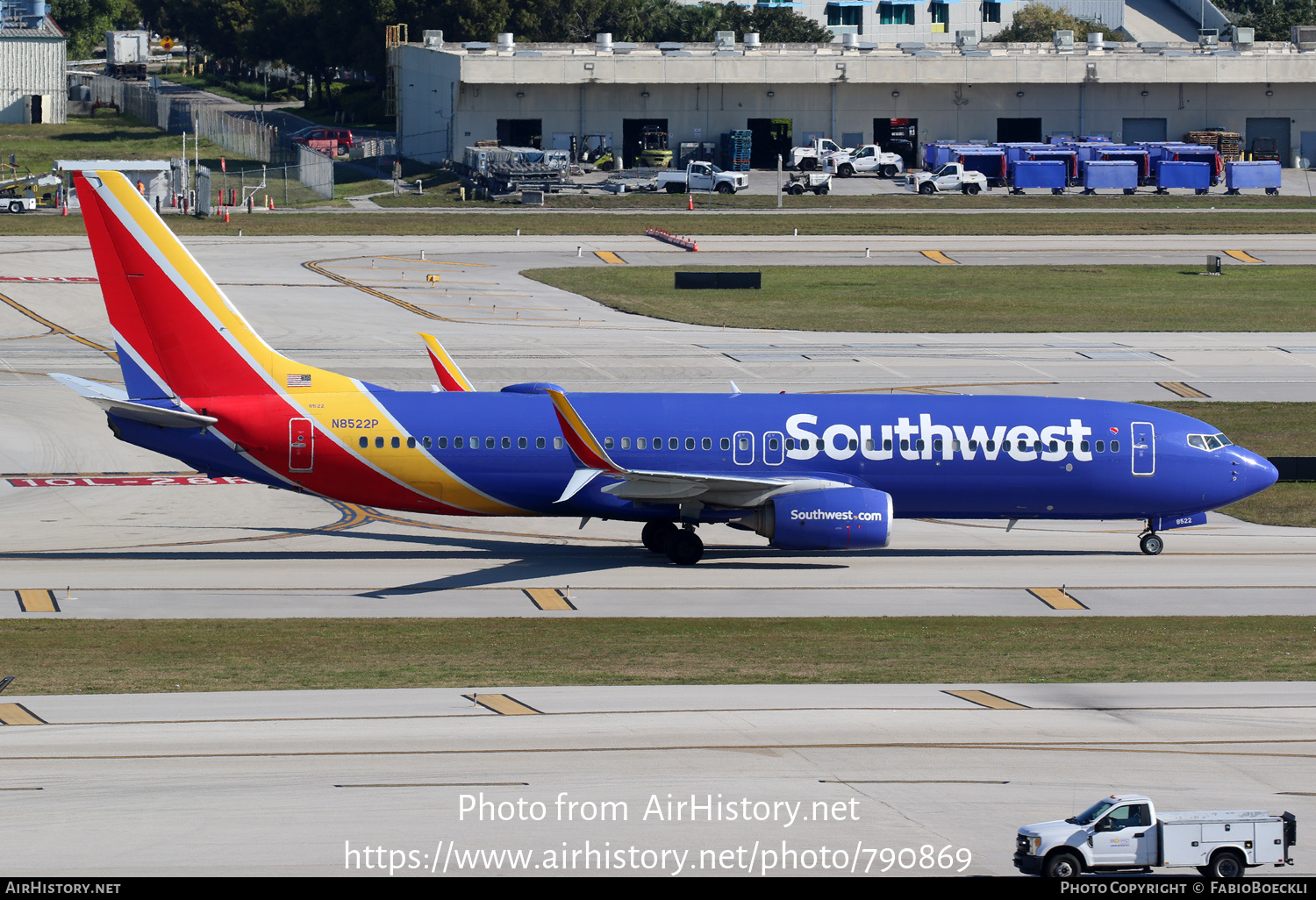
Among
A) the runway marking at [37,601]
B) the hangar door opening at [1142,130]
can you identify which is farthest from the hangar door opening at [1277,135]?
the runway marking at [37,601]

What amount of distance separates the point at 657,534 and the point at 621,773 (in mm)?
16520

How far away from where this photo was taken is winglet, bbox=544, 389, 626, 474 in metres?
35.9

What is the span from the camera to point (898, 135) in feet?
463

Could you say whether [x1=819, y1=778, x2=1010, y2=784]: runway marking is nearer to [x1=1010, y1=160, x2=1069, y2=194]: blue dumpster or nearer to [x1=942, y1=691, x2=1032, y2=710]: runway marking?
[x1=942, y1=691, x2=1032, y2=710]: runway marking

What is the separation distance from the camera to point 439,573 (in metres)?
37.8

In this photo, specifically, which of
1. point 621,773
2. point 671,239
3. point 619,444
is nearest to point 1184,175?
point 671,239

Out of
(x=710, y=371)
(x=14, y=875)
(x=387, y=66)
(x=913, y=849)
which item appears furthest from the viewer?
(x=387, y=66)

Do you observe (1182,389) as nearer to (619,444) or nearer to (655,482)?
(619,444)

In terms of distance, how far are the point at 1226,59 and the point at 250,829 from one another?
137 m

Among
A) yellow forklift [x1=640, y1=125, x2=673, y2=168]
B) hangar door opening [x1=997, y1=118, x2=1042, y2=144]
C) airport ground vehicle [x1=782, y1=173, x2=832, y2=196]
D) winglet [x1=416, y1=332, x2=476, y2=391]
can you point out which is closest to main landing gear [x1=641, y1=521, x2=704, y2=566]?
winglet [x1=416, y1=332, x2=476, y2=391]

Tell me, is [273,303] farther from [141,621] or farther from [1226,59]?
[1226,59]

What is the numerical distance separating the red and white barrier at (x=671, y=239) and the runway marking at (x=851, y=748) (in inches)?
2856

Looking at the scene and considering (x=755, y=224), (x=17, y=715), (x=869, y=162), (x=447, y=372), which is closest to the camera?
(x=17, y=715)

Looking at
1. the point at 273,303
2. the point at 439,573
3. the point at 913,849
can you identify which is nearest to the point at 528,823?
the point at 913,849
